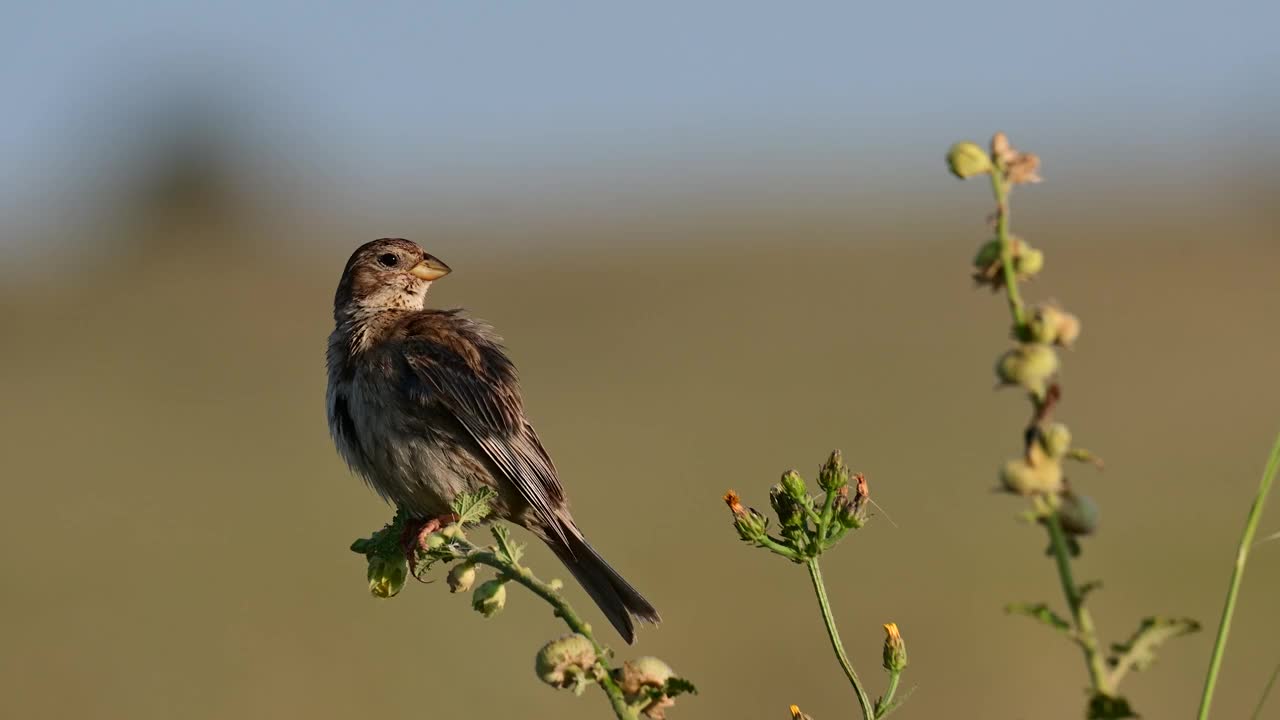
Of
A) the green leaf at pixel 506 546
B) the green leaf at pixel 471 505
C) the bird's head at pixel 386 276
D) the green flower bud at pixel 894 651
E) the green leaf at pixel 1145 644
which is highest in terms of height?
the bird's head at pixel 386 276

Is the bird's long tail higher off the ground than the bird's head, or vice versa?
the bird's head

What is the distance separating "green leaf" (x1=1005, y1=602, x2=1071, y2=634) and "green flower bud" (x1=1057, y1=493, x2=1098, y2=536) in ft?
0.27

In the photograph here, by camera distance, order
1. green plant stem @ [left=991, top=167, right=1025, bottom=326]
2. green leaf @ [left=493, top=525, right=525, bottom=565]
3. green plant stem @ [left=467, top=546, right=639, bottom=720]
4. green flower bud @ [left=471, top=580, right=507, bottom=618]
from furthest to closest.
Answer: green flower bud @ [left=471, top=580, right=507, bottom=618]
green leaf @ [left=493, top=525, right=525, bottom=565]
green plant stem @ [left=467, top=546, right=639, bottom=720]
green plant stem @ [left=991, top=167, right=1025, bottom=326]

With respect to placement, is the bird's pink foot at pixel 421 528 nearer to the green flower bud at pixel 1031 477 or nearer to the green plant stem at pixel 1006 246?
the green plant stem at pixel 1006 246

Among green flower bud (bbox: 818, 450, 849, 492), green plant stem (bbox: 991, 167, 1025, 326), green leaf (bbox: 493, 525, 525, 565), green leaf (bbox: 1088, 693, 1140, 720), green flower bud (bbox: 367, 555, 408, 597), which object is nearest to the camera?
green leaf (bbox: 1088, 693, 1140, 720)

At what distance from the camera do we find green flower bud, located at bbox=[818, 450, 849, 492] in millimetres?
2928

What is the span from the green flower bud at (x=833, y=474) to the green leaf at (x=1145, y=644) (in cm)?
Answer: 127

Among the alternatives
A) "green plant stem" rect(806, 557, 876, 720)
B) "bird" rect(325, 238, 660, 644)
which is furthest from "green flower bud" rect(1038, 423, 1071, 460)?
"bird" rect(325, 238, 660, 644)

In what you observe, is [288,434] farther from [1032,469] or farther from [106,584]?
[1032,469]

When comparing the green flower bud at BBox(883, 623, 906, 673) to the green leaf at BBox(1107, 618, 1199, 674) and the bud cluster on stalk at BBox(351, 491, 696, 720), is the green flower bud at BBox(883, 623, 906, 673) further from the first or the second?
the green leaf at BBox(1107, 618, 1199, 674)

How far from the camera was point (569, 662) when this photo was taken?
7.51 feet

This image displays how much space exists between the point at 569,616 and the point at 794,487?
2.17ft

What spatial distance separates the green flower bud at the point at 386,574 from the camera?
3.23 meters

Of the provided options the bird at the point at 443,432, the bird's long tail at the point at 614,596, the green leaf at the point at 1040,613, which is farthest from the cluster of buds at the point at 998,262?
the bird at the point at 443,432
